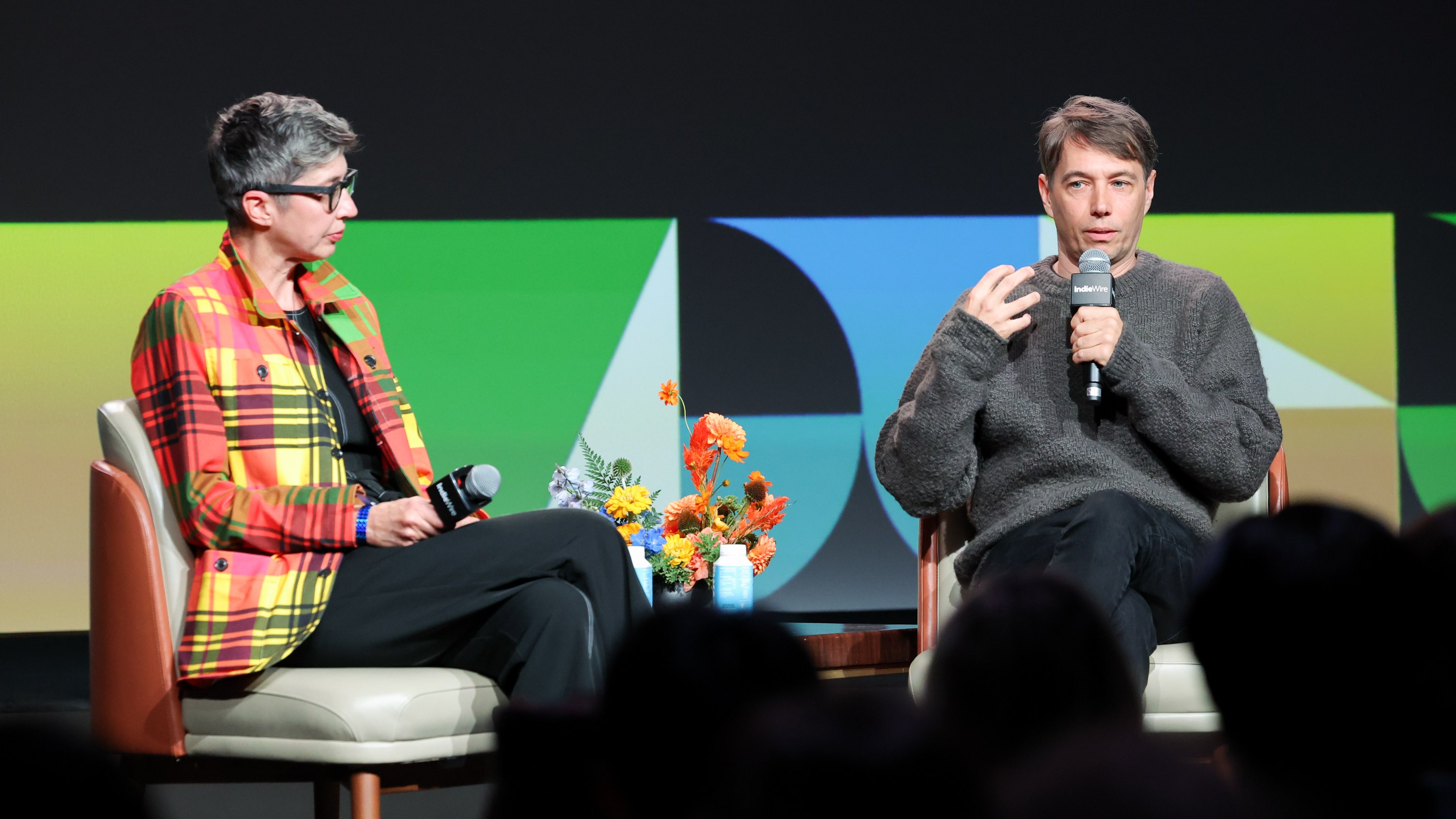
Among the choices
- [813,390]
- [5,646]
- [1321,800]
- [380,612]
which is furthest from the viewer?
[813,390]

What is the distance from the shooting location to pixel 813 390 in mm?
4047

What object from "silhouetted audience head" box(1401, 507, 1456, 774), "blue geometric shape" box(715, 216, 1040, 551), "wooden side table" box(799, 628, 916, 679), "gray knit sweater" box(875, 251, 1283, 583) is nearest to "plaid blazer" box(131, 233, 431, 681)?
"wooden side table" box(799, 628, 916, 679)

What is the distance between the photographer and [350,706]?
168 cm

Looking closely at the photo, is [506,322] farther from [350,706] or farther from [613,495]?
[350,706]

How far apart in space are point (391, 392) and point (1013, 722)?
162 cm

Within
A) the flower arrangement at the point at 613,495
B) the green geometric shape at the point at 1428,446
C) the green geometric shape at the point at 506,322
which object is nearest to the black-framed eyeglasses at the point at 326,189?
the flower arrangement at the point at 613,495

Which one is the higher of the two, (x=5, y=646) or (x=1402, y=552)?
(x=1402, y=552)

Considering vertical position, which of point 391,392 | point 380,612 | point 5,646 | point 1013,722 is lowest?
point 5,646

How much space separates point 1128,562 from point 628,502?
3.27 feet

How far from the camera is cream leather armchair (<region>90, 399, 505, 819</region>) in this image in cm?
169

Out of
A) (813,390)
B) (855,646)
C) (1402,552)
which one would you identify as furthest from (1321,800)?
(813,390)

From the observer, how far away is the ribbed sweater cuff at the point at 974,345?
2131 millimetres

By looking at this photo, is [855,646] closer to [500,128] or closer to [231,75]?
[500,128]

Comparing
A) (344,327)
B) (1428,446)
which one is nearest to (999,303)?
(344,327)
